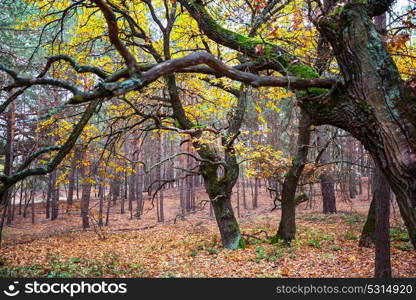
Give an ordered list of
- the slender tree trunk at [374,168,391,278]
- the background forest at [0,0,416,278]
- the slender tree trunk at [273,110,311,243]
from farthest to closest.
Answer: the slender tree trunk at [273,110,311,243], the slender tree trunk at [374,168,391,278], the background forest at [0,0,416,278]

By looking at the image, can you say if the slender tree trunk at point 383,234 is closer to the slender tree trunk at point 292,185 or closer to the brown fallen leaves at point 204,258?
the brown fallen leaves at point 204,258

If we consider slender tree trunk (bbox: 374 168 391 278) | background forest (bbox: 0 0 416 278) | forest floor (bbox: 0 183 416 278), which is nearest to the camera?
background forest (bbox: 0 0 416 278)

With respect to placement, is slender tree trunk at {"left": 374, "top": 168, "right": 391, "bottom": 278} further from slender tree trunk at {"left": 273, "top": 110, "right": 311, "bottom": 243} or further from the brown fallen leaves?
slender tree trunk at {"left": 273, "top": 110, "right": 311, "bottom": 243}

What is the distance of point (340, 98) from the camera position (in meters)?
3.71

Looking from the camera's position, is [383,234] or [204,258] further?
[204,258]

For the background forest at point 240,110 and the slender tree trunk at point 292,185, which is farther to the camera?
the slender tree trunk at point 292,185

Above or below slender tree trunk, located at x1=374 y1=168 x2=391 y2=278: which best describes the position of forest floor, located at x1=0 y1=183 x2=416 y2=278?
below

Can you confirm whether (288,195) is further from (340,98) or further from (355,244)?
(340,98)

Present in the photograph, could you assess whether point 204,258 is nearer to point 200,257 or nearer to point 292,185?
point 200,257

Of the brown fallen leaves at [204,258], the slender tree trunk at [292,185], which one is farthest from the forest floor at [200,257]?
the slender tree trunk at [292,185]

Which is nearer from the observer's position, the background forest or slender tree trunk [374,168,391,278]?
the background forest

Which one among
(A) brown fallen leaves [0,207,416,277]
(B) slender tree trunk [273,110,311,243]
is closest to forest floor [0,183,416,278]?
(A) brown fallen leaves [0,207,416,277]

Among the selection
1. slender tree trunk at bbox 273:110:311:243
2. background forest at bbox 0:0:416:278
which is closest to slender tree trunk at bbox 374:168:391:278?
background forest at bbox 0:0:416:278

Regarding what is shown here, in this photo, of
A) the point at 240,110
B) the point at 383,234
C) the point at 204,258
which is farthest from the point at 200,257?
the point at 383,234
